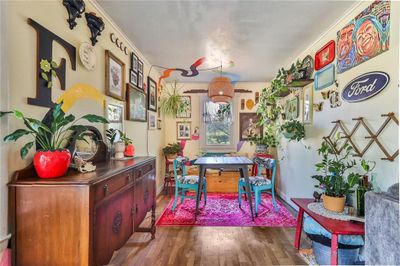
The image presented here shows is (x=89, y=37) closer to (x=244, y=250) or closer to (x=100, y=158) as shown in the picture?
(x=100, y=158)

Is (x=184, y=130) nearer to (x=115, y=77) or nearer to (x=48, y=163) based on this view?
(x=115, y=77)

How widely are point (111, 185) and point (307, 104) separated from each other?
2723 millimetres

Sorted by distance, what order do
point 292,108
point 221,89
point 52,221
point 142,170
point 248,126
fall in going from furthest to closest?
point 248,126 < point 292,108 < point 221,89 < point 142,170 < point 52,221

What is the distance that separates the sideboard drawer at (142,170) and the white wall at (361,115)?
2.04 meters

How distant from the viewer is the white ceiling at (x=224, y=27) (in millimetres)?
1965

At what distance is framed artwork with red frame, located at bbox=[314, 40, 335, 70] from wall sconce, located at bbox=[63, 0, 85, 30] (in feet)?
8.37

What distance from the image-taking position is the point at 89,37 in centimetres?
196

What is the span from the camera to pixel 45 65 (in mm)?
1412

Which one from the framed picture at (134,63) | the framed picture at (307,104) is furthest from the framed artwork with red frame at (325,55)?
the framed picture at (134,63)

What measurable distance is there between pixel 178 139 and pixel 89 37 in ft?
10.5

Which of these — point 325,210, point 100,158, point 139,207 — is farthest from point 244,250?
point 100,158

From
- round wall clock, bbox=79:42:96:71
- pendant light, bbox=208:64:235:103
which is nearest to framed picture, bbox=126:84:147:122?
round wall clock, bbox=79:42:96:71

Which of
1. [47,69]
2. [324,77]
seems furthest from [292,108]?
[47,69]

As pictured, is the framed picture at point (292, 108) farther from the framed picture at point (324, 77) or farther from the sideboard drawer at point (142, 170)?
the sideboard drawer at point (142, 170)
